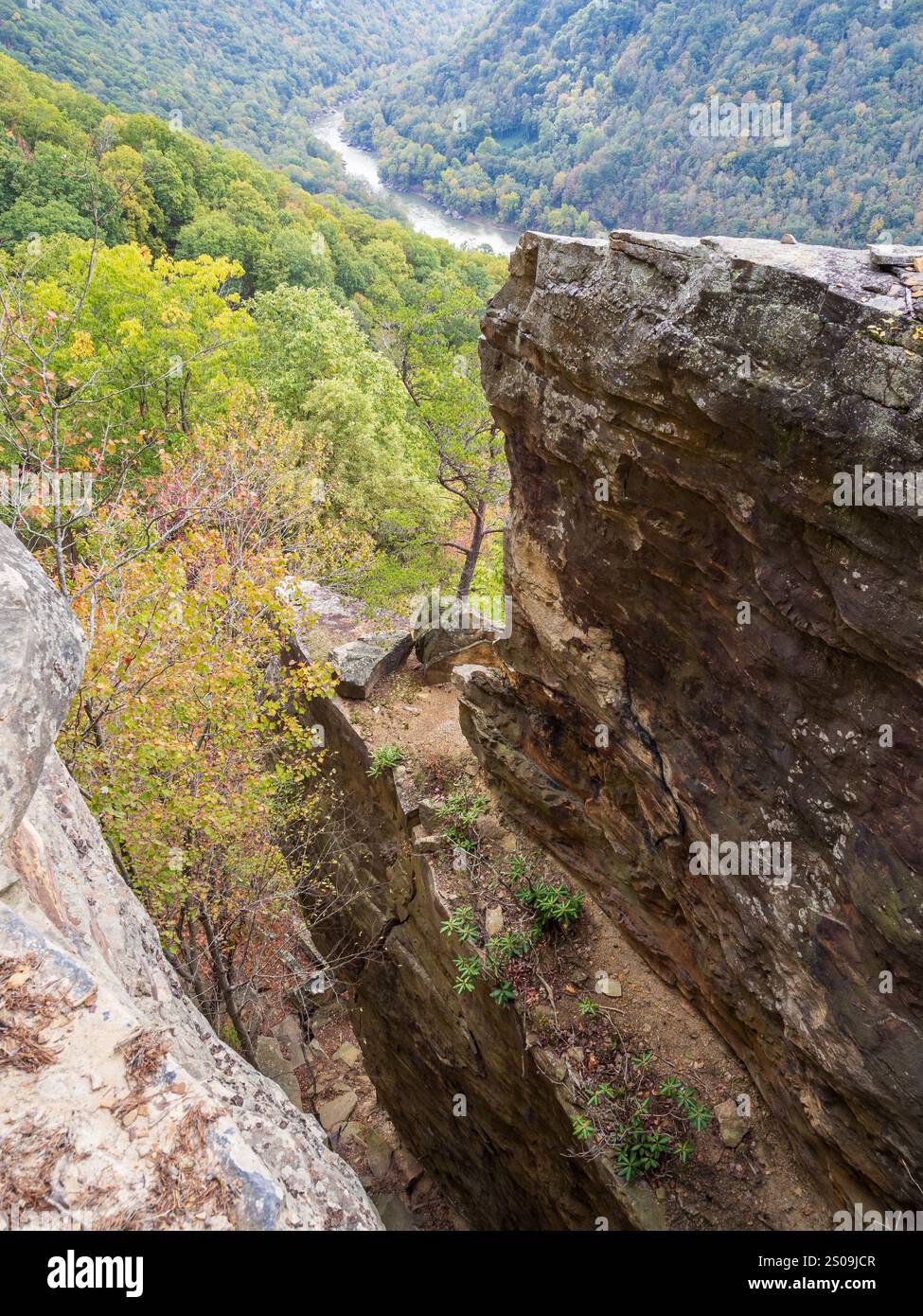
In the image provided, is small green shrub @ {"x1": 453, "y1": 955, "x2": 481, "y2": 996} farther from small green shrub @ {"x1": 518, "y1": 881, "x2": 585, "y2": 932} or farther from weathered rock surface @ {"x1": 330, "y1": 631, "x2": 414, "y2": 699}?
weathered rock surface @ {"x1": 330, "y1": 631, "x2": 414, "y2": 699}

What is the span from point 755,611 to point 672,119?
81228 millimetres

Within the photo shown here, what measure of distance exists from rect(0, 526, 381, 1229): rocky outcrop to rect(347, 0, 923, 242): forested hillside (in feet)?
92.7

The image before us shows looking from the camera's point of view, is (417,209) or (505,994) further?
(417,209)

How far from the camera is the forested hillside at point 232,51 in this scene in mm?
70938

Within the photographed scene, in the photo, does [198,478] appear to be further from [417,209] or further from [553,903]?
[417,209]

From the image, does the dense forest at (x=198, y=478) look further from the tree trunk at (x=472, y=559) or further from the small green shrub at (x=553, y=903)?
the small green shrub at (x=553, y=903)

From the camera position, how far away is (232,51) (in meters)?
112

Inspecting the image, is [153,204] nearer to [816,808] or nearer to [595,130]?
[595,130]

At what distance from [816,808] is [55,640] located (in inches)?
276

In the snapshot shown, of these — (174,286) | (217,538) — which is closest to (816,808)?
(217,538)

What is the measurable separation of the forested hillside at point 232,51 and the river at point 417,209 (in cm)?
441

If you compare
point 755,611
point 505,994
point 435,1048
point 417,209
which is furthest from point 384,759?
point 417,209

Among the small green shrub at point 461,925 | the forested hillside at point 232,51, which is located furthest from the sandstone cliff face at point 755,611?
the forested hillside at point 232,51
